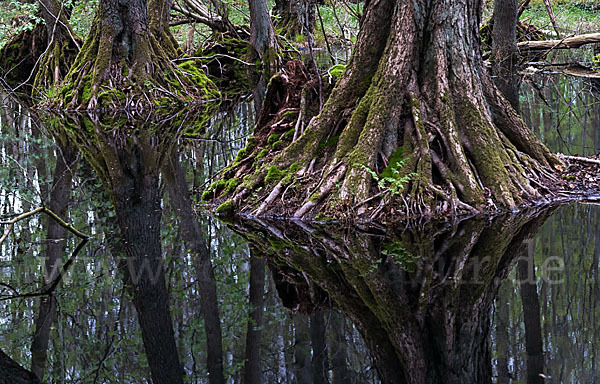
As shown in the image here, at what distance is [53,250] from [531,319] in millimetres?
3988

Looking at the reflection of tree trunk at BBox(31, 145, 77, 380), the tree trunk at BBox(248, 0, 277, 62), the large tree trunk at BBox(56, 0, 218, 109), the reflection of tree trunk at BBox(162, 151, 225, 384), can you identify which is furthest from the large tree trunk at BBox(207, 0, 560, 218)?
the tree trunk at BBox(248, 0, 277, 62)

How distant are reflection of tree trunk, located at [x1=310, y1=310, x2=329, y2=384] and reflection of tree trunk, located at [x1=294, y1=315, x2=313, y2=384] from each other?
0.03 meters

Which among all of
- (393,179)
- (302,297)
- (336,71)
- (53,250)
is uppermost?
(336,71)

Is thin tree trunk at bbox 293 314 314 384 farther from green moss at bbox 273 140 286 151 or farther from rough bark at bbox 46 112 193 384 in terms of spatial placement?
green moss at bbox 273 140 286 151

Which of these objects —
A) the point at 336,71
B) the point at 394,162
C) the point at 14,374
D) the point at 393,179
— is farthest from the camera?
the point at 336,71

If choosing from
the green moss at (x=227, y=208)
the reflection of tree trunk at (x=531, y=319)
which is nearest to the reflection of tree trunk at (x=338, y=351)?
A: the reflection of tree trunk at (x=531, y=319)

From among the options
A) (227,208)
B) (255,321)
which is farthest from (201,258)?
(227,208)

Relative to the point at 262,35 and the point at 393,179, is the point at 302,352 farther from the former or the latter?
the point at 262,35

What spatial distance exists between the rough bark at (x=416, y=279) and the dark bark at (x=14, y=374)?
5.30ft

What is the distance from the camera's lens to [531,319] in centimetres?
371

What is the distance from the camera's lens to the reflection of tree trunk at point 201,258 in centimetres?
375

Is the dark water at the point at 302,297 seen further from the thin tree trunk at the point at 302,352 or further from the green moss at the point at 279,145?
the green moss at the point at 279,145

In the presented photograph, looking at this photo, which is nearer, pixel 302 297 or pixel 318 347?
pixel 318 347

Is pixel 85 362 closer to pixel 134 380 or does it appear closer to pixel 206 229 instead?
pixel 134 380
